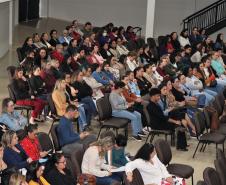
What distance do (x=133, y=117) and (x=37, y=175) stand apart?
422 centimetres

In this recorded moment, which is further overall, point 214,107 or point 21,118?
point 214,107

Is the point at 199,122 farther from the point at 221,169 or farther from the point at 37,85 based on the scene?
the point at 37,85

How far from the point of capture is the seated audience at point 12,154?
25.8 ft

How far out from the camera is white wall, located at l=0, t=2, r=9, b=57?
17559mm

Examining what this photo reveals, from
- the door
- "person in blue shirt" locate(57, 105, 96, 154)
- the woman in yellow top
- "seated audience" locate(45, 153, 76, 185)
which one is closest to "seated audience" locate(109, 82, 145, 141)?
"person in blue shirt" locate(57, 105, 96, 154)

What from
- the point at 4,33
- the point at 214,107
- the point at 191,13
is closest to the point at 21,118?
the point at 214,107

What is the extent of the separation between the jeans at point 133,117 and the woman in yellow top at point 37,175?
4.02 meters

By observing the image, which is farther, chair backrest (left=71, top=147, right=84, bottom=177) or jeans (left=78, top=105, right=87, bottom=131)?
jeans (left=78, top=105, right=87, bottom=131)

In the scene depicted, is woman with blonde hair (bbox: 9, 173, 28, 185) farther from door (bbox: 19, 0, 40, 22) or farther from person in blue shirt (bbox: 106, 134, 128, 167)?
door (bbox: 19, 0, 40, 22)

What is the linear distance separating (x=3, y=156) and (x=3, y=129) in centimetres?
126

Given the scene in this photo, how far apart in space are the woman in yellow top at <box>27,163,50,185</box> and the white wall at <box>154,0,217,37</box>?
17.0 m

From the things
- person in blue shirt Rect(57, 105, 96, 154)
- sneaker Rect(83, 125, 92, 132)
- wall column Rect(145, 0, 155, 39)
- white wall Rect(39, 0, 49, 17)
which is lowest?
sneaker Rect(83, 125, 92, 132)

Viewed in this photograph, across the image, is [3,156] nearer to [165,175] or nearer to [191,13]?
[165,175]

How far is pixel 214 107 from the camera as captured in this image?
37.4 feet
